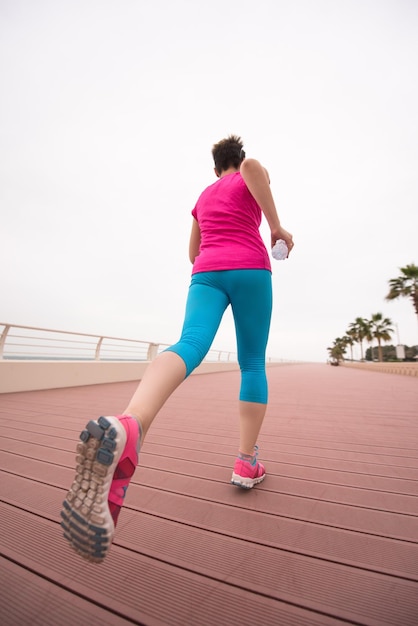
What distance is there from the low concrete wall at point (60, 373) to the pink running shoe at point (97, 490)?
4069mm

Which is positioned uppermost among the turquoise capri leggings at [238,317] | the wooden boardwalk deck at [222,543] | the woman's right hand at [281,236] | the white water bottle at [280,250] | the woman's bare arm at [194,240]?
the woman's bare arm at [194,240]

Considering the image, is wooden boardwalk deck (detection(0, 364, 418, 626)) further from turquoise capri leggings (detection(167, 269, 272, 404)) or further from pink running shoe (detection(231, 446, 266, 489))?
turquoise capri leggings (detection(167, 269, 272, 404))

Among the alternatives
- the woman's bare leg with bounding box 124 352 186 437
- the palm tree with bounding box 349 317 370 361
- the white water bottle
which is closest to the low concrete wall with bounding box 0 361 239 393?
the woman's bare leg with bounding box 124 352 186 437

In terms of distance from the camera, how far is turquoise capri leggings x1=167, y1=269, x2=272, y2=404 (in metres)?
0.93

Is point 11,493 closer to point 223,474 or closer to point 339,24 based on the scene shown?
point 223,474

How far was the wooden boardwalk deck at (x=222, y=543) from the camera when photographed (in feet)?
1.89

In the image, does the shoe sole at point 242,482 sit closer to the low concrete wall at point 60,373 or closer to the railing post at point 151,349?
the low concrete wall at point 60,373

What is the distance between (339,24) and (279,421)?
15674 mm

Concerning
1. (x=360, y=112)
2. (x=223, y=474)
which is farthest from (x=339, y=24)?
(x=223, y=474)

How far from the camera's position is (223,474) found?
131 cm

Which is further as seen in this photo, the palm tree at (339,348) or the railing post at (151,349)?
the palm tree at (339,348)

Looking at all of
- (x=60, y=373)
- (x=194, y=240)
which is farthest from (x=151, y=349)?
(x=194, y=240)

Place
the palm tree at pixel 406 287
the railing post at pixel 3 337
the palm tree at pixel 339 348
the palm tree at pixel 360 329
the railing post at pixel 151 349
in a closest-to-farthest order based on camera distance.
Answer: the railing post at pixel 3 337 → the railing post at pixel 151 349 → the palm tree at pixel 406 287 → the palm tree at pixel 360 329 → the palm tree at pixel 339 348

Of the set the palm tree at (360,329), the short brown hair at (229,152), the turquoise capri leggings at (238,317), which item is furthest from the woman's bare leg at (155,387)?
the palm tree at (360,329)
